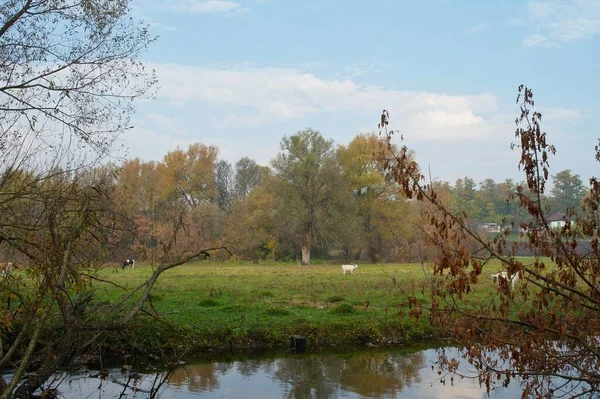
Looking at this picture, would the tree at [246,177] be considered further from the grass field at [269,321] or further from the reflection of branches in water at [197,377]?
the reflection of branches in water at [197,377]

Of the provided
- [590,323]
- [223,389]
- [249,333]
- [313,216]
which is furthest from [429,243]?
[313,216]

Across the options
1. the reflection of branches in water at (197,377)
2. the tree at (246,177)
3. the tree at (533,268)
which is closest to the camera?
the tree at (533,268)

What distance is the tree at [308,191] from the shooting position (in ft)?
168

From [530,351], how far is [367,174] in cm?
4991

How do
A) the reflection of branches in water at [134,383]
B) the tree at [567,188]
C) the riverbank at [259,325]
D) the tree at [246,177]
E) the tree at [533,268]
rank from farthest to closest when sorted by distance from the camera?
the tree at [246,177] < the riverbank at [259,325] < the reflection of branches in water at [134,383] < the tree at [567,188] < the tree at [533,268]

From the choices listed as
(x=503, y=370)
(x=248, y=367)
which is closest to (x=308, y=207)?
(x=248, y=367)

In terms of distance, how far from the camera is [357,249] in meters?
55.3

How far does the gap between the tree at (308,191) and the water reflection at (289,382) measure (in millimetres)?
37306

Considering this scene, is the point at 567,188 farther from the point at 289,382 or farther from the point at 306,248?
the point at 306,248

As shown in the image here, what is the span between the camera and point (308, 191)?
2039 inches

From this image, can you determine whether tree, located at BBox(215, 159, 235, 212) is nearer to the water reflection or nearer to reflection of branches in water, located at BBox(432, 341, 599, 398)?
the water reflection

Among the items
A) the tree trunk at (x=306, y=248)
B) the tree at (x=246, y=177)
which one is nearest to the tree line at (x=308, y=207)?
the tree trunk at (x=306, y=248)

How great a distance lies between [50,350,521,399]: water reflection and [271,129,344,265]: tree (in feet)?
122

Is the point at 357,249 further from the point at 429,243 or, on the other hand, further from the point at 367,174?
the point at 429,243
